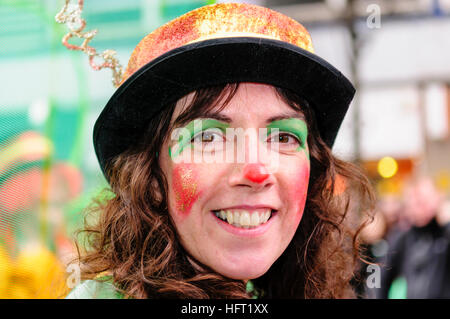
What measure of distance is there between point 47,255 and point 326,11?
666 centimetres

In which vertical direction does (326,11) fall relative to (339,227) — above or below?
above

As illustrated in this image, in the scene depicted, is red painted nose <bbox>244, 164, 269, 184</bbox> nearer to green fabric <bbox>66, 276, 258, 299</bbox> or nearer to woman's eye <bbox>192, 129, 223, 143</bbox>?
woman's eye <bbox>192, 129, 223, 143</bbox>

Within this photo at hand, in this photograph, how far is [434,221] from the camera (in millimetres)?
4684

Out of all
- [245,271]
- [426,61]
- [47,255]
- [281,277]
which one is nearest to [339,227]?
[281,277]

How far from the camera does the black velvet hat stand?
45.9 inches

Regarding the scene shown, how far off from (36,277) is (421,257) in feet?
12.7

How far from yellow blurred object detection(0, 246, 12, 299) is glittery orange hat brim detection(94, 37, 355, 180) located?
0.63 m

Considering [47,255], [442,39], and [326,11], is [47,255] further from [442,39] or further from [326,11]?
[442,39]

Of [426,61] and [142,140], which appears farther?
[426,61]

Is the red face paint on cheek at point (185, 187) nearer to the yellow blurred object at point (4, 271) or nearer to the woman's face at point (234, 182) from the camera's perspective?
the woman's face at point (234, 182)

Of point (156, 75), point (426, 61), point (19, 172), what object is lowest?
point (19, 172)

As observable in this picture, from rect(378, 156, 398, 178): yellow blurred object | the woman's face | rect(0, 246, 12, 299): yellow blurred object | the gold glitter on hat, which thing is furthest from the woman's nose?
rect(378, 156, 398, 178): yellow blurred object
